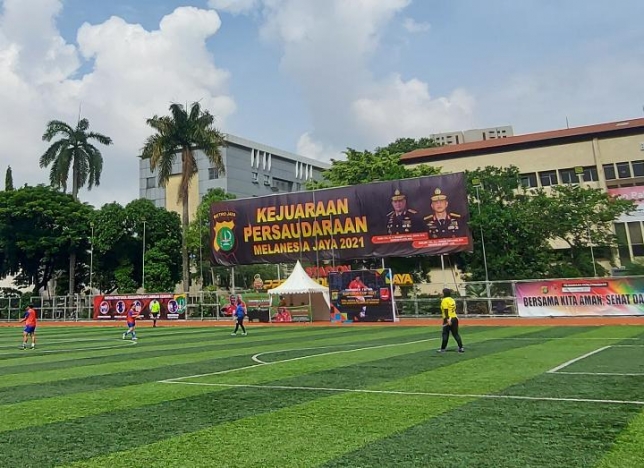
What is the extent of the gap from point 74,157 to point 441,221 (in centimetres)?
4018

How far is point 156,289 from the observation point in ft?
158

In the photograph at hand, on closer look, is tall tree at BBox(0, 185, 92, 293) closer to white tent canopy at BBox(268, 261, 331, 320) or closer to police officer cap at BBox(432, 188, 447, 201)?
white tent canopy at BBox(268, 261, 331, 320)

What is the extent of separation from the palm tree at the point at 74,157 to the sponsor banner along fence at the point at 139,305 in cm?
1188

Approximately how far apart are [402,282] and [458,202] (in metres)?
7.14

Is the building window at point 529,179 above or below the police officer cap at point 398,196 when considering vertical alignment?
above

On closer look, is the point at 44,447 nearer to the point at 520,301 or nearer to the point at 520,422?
the point at 520,422

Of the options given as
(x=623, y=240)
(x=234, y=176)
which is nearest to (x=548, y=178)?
(x=623, y=240)

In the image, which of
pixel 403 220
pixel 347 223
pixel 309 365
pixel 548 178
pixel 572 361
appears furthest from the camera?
pixel 548 178

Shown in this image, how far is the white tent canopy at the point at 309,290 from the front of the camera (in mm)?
31938

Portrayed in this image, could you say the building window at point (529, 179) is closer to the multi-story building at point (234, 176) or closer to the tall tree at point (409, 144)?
the tall tree at point (409, 144)

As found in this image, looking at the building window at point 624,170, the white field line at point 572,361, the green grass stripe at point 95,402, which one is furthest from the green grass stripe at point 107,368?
the building window at point 624,170

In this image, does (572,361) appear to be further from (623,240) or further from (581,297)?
(623,240)

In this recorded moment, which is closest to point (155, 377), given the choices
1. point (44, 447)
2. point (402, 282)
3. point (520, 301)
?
point (44, 447)

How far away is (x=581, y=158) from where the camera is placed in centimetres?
4853
